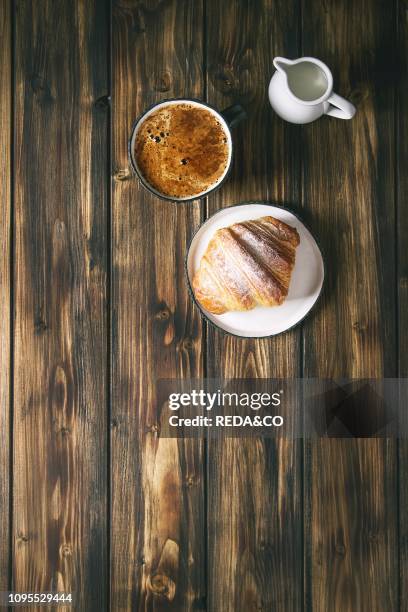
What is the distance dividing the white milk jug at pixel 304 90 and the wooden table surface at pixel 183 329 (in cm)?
7

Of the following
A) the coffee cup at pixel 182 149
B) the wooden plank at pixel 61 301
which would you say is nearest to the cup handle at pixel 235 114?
the coffee cup at pixel 182 149

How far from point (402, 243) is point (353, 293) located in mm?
142

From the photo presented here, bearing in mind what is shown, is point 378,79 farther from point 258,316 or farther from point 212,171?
point 258,316

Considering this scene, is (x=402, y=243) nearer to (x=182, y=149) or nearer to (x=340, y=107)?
(x=340, y=107)

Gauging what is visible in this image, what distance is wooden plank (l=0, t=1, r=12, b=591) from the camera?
1071mm

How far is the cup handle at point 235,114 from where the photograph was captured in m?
0.99

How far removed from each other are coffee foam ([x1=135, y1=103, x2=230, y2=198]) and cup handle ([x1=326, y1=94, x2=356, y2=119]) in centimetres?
20

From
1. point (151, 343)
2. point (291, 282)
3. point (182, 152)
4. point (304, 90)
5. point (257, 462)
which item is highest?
point (304, 90)

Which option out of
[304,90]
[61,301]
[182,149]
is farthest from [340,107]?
[61,301]

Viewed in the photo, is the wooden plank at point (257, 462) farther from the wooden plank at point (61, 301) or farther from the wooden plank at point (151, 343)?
the wooden plank at point (61, 301)

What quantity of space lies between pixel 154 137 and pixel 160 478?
66 centimetres

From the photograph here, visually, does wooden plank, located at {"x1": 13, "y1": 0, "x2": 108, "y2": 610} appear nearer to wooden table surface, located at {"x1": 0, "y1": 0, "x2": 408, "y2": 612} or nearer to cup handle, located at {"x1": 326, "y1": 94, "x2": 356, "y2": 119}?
wooden table surface, located at {"x1": 0, "y1": 0, "x2": 408, "y2": 612}

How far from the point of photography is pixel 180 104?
988 millimetres

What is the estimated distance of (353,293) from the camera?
1.07 m
